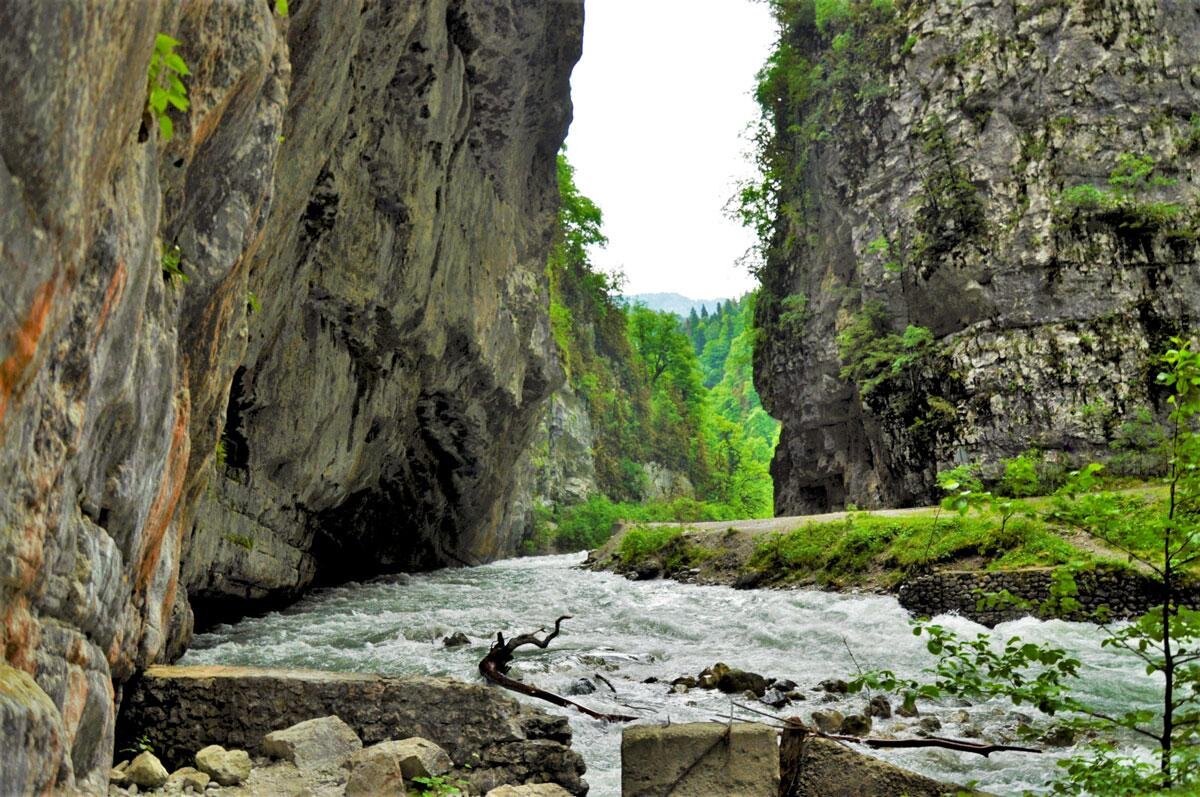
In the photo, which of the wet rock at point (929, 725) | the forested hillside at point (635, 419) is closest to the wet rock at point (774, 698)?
the wet rock at point (929, 725)

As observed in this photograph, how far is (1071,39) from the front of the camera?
88.1 feet

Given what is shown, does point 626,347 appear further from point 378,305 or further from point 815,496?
point 378,305

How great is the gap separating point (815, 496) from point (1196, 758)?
35.6 m

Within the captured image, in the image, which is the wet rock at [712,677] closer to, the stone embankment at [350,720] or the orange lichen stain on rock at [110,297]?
the stone embankment at [350,720]

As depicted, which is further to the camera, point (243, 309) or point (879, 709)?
point (879, 709)

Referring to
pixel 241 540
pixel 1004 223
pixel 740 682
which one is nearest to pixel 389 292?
pixel 241 540

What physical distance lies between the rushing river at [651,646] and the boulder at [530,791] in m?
0.48

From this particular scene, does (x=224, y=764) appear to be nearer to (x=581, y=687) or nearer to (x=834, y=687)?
(x=581, y=687)

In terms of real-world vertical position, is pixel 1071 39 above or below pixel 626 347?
above

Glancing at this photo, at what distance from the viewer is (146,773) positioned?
496 cm

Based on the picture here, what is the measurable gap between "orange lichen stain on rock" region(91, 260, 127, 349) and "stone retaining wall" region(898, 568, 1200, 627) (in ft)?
37.3

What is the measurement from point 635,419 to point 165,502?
5960 cm

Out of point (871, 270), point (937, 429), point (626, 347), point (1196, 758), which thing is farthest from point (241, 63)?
point (626, 347)

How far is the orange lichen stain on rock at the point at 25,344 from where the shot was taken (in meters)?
2.71
